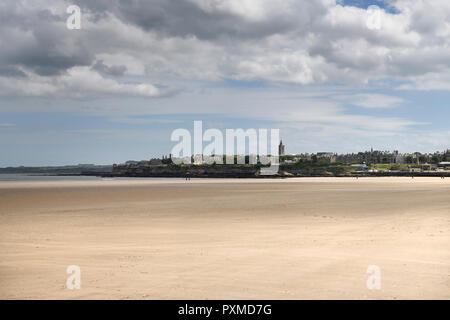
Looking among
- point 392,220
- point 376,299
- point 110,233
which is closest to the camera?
point 376,299

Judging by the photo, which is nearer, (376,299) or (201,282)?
(376,299)

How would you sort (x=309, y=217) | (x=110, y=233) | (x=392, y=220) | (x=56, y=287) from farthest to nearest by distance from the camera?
1. (x=309, y=217)
2. (x=392, y=220)
3. (x=110, y=233)
4. (x=56, y=287)

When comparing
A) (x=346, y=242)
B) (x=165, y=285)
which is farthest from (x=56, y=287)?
(x=346, y=242)

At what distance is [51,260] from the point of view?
10.4 m

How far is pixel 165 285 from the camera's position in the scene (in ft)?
26.7

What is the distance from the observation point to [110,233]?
14.9 meters
